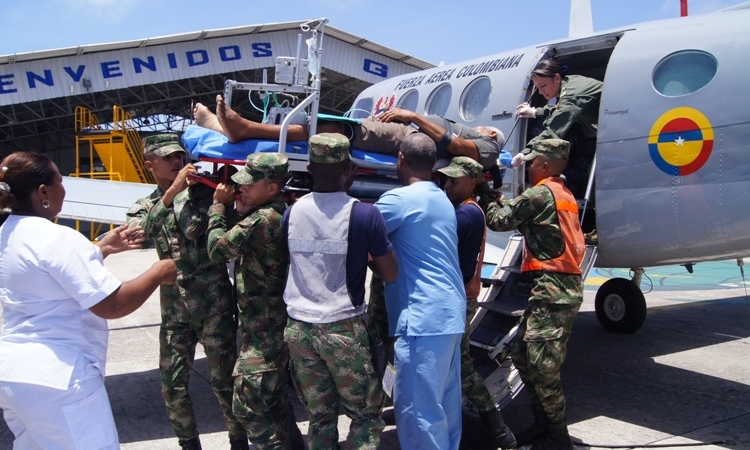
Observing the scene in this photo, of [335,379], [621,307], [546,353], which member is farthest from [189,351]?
[621,307]

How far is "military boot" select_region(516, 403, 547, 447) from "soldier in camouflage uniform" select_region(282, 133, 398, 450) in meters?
1.72

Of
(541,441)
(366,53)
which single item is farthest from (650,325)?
(366,53)

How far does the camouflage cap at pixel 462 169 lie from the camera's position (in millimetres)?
4695

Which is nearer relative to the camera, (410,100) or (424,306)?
(424,306)

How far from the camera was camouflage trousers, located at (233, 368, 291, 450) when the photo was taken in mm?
4047

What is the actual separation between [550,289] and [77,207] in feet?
21.5

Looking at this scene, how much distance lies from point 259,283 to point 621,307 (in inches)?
266

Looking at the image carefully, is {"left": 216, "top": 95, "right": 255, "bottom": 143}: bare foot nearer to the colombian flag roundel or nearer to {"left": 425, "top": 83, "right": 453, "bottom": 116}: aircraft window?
the colombian flag roundel

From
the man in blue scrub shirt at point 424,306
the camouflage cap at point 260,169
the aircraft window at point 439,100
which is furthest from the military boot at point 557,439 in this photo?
the aircraft window at point 439,100

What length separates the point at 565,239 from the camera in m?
4.82

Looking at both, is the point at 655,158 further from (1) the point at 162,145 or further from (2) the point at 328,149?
(1) the point at 162,145

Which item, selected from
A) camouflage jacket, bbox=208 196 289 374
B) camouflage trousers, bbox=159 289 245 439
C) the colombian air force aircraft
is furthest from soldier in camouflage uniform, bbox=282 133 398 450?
the colombian air force aircraft

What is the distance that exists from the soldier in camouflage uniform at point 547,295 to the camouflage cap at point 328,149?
1685mm

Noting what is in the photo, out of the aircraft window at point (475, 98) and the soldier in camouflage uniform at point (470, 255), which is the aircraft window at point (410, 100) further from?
the soldier in camouflage uniform at point (470, 255)
